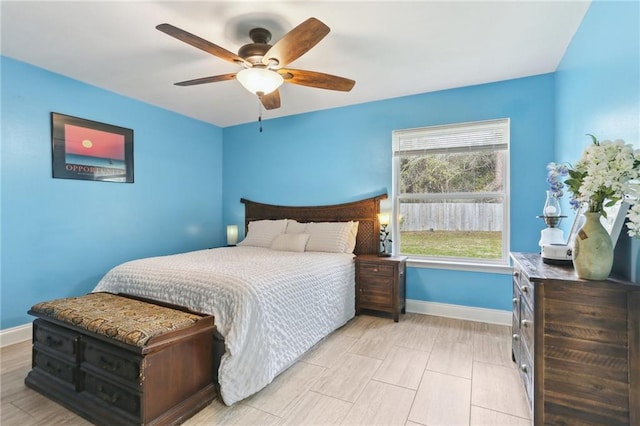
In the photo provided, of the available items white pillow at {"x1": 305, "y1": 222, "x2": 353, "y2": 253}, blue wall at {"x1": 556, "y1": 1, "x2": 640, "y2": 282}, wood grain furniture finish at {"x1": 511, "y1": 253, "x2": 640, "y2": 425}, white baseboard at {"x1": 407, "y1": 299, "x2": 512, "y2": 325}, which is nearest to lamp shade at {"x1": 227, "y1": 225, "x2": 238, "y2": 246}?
white pillow at {"x1": 305, "y1": 222, "x2": 353, "y2": 253}

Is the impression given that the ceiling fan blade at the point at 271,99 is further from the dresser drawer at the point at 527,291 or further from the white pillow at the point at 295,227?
the dresser drawer at the point at 527,291

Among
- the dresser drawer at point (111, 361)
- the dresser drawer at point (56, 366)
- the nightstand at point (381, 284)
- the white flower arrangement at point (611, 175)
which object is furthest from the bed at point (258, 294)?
the white flower arrangement at point (611, 175)

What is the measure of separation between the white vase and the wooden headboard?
235 cm

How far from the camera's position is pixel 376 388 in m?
2.04

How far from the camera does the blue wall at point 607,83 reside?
145 cm

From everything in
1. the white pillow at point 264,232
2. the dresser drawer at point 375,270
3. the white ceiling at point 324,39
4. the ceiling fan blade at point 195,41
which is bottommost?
the dresser drawer at point 375,270

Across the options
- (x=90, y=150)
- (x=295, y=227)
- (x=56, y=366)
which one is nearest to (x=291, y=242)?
(x=295, y=227)

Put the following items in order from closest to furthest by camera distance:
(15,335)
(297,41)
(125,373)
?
1. (125,373)
2. (297,41)
3. (15,335)

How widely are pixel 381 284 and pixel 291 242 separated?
3.80 feet

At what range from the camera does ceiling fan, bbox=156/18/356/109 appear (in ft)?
5.98

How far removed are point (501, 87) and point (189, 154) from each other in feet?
13.2

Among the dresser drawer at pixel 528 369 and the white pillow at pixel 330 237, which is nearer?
the dresser drawer at pixel 528 369

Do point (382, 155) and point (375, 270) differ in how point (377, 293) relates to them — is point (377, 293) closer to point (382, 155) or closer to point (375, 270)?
point (375, 270)

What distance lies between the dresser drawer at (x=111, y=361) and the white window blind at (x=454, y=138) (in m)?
3.23
